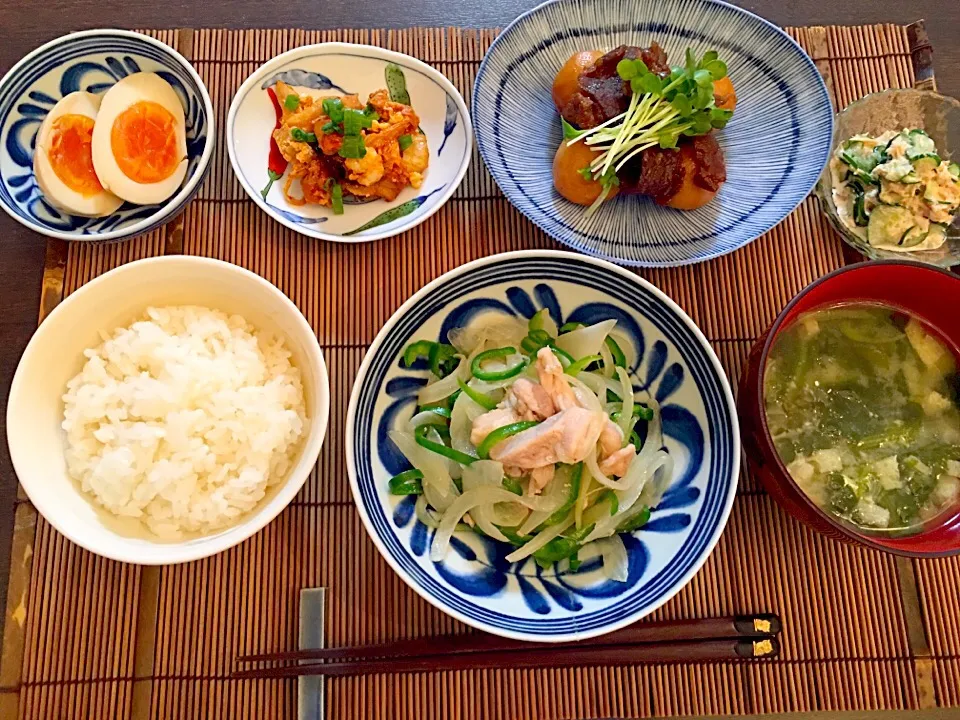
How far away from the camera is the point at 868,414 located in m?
1.69

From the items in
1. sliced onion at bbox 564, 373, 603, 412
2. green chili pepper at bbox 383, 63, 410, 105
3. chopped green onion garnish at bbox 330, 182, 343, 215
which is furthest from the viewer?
green chili pepper at bbox 383, 63, 410, 105

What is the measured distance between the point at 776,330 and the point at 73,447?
1618mm

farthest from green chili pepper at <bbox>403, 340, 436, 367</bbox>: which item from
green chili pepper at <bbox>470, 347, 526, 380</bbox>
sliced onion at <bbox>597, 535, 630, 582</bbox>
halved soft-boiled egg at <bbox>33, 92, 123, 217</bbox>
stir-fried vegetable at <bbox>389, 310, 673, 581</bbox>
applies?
halved soft-boiled egg at <bbox>33, 92, 123, 217</bbox>

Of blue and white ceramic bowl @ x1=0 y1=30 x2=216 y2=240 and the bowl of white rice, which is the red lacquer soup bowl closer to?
the bowl of white rice

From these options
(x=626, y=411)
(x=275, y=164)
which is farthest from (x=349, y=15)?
(x=626, y=411)

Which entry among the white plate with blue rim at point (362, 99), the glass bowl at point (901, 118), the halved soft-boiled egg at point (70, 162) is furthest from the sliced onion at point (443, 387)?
the glass bowl at point (901, 118)

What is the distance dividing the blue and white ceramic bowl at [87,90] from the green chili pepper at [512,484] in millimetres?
1152

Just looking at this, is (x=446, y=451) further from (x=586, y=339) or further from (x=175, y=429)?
(x=175, y=429)

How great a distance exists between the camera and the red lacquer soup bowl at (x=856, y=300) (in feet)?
4.81

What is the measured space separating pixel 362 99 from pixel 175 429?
113 cm

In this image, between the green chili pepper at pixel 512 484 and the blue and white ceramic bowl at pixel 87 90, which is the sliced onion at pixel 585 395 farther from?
the blue and white ceramic bowl at pixel 87 90

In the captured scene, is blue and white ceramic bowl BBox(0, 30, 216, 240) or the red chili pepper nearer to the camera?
blue and white ceramic bowl BBox(0, 30, 216, 240)

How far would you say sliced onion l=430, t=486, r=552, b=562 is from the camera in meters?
1.53

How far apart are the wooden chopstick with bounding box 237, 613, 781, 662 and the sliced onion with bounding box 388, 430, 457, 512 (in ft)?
1.07
